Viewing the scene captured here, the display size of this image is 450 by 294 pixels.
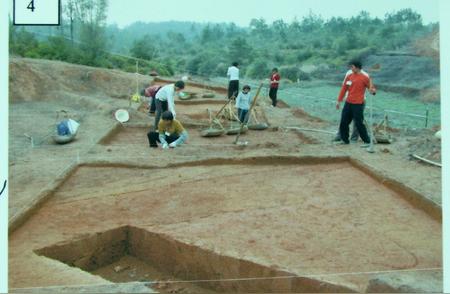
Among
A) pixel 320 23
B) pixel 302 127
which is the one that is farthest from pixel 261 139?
pixel 320 23

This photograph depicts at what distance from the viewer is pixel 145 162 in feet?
26.3

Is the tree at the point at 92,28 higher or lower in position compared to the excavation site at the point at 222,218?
higher

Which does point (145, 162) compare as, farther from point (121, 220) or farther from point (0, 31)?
point (0, 31)

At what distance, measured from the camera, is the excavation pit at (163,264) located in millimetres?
4512

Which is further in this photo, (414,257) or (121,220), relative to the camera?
(121,220)

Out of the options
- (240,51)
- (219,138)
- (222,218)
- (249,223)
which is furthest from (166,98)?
(240,51)

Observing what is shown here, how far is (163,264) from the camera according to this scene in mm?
5312

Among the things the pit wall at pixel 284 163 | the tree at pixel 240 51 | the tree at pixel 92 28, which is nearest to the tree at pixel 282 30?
the tree at pixel 240 51

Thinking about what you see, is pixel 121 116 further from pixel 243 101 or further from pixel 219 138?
pixel 243 101

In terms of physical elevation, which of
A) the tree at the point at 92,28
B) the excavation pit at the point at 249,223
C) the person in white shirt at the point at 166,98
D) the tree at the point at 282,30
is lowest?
the excavation pit at the point at 249,223

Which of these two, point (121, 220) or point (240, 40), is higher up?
point (240, 40)

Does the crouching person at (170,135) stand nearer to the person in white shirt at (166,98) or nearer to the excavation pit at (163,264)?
the person in white shirt at (166,98)

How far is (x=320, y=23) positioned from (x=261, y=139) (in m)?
23.5

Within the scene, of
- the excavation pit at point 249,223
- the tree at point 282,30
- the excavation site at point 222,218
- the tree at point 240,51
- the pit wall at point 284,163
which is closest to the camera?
the excavation site at point 222,218
